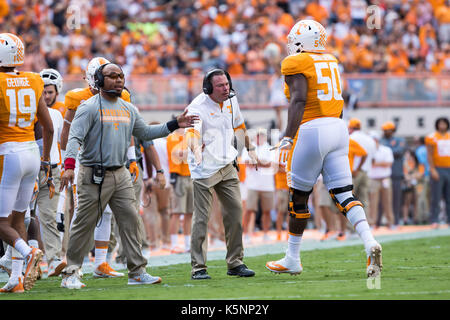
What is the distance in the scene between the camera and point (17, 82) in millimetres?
8328

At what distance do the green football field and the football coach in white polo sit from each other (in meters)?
0.30

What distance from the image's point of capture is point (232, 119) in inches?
372

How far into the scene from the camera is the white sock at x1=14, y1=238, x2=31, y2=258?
26.7 feet

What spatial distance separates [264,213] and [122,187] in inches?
330

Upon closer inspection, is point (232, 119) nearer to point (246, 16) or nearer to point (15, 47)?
point (15, 47)

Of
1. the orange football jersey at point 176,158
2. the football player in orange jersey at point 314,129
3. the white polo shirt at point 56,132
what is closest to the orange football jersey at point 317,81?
the football player in orange jersey at point 314,129

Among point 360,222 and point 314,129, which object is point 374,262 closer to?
point 360,222

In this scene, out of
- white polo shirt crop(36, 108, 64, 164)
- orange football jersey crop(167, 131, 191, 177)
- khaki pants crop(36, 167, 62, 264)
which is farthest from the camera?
orange football jersey crop(167, 131, 191, 177)

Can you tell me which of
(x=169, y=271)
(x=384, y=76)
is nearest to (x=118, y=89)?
(x=169, y=271)

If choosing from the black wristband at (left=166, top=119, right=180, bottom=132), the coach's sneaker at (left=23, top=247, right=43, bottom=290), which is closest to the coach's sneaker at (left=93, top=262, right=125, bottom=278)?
the coach's sneaker at (left=23, top=247, right=43, bottom=290)

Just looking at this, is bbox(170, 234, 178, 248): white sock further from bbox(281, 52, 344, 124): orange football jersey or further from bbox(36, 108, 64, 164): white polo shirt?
bbox(281, 52, 344, 124): orange football jersey

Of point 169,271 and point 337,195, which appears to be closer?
point 337,195

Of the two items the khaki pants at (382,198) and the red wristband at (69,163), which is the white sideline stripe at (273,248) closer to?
the khaki pants at (382,198)

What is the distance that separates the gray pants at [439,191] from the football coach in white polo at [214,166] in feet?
32.7
